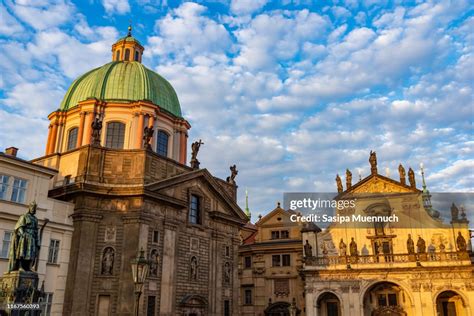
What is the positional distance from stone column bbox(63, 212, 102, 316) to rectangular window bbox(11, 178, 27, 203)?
3837 mm

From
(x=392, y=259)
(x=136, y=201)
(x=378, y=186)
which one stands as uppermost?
(x=378, y=186)

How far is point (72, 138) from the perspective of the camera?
37844mm

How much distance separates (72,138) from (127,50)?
10.7m

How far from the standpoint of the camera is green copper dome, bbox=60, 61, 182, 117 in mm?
38000

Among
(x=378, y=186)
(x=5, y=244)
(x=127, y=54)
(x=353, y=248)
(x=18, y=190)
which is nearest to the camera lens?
(x=5, y=244)

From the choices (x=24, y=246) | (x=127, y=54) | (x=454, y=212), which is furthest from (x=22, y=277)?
(x=454, y=212)

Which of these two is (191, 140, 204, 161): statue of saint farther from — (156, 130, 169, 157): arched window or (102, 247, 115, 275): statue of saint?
(102, 247, 115, 275): statue of saint

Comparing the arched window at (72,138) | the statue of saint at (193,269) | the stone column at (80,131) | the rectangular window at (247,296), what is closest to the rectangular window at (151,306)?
the statue of saint at (193,269)

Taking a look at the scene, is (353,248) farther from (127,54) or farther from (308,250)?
(127,54)

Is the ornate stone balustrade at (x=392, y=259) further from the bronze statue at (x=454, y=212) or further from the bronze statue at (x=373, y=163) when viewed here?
the bronze statue at (x=373, y=163)

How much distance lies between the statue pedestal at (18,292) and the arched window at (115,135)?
70.4 ft

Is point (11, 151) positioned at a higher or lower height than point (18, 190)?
higher

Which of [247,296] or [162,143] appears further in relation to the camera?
[247,296]

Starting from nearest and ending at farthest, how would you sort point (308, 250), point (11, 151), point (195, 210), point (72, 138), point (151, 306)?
point (151, 306)
point (11, 151)
point (195, 210)
point (72, 138)
point (308, 250)
